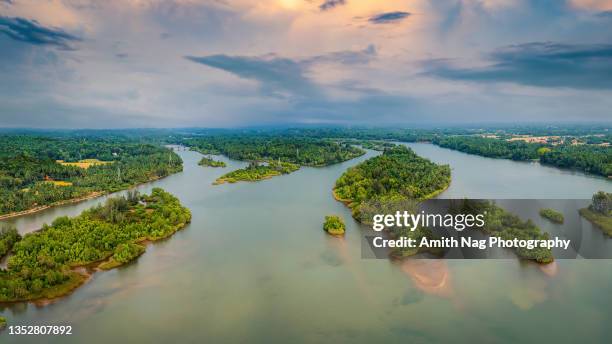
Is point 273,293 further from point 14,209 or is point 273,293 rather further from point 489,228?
point 14,209

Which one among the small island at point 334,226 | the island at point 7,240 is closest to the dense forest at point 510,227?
the small island at point 334,226

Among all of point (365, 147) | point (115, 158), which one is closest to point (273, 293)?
point (115, 158)

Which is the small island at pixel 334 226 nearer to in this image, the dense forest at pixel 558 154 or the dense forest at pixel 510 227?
the dense forest at pixel 510 227

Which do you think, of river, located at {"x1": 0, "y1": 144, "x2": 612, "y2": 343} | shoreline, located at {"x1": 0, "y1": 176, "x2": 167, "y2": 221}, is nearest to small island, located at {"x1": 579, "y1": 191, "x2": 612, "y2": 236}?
river, located at {"x1": 0, "y1": 144, "x2": 612, "y2": 343}

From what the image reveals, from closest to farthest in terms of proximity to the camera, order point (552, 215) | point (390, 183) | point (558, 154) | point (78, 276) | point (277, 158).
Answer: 1. point (78, 276)
2. point (552, 215)
3. point (390, 183)
4. point (558, 154)
5. point (277, 158)

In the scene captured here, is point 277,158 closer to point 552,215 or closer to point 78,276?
point 552,215

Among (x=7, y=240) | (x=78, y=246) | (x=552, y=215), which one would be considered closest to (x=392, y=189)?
(x=552, y=215)

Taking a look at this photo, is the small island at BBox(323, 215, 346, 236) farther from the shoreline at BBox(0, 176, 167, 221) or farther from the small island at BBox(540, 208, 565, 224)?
the shoreline at BBox(0, 176, 167, 221)

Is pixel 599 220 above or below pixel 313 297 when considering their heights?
above
